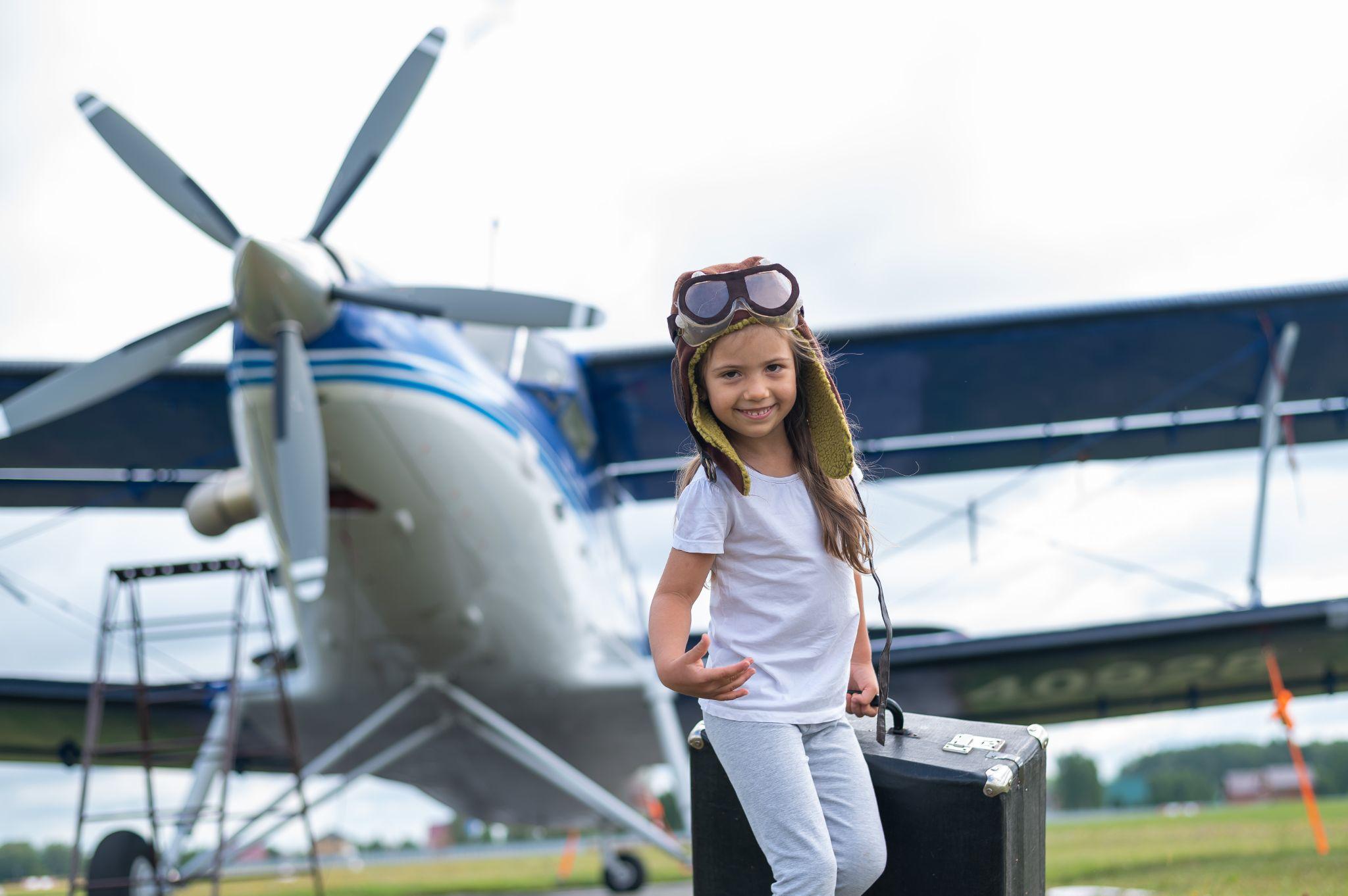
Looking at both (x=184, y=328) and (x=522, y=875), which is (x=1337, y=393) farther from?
(x=522, y=875)

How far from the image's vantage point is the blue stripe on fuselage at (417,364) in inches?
197

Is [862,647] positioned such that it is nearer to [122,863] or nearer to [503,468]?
[503,468]

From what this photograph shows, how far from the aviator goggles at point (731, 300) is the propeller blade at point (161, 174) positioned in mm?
4143

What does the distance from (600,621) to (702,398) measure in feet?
17.2

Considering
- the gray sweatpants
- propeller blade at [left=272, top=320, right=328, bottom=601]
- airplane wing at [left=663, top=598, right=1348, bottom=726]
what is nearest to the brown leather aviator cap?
→ the gray sweatpants

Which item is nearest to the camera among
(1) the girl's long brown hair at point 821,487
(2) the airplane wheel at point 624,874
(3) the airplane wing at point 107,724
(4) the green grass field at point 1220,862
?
(1) the girl's long brown hair at point 821,487

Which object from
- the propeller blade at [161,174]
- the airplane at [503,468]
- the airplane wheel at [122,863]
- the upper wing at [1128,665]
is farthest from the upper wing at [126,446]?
the upper wing at [1128,665]

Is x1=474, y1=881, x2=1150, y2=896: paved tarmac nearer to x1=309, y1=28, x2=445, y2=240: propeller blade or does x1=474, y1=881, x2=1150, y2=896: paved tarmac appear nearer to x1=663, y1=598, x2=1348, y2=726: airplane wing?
x1=663, y1=598, x2=1348, y2=726: airplane wing

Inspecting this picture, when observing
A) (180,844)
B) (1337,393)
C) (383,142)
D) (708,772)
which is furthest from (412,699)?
(1337,393)

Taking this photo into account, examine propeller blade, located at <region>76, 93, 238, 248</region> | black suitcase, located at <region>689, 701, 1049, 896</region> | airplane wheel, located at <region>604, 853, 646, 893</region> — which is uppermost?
propeller blade, located at <region>76, 93, 238, 248</region>

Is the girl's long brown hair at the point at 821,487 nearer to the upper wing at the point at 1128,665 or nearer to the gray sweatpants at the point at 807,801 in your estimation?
the gray sweatpants at the point at 807,801

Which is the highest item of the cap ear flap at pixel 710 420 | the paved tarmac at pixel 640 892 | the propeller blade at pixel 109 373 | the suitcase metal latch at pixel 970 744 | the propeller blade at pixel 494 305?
the propeller blade at pixel 494 305

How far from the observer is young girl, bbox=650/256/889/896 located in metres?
1.54

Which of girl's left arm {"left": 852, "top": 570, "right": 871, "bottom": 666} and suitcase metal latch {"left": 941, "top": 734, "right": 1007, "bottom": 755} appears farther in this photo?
girl's left arm {"left": 852, "top": 570, "right": 871, "bottom": 666}
